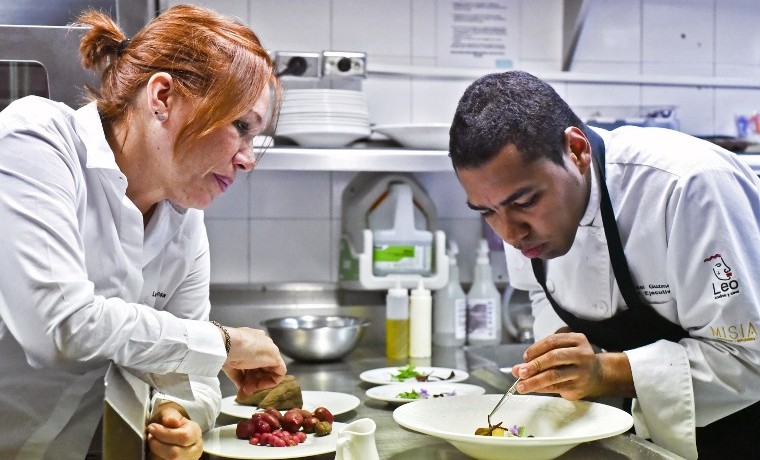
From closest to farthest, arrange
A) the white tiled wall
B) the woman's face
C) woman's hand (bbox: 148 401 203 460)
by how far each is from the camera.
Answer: woman's hand (bbox: 148 401 203 460) < the woman's face < the white tiled wall

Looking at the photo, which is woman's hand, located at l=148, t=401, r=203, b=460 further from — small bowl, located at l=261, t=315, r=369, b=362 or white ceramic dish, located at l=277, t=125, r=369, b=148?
white ceramic dish, located at l=277, t=125, r=369, b=148

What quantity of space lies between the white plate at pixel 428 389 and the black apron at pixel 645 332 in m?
0.43

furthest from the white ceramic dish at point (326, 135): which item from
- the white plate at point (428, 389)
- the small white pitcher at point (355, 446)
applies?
the small white pitcher at point (355, 446)

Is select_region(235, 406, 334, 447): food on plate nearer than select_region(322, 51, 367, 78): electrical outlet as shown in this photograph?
Yes

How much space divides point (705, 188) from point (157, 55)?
105cm

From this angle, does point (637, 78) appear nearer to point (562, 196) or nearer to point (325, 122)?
point (325, 122)

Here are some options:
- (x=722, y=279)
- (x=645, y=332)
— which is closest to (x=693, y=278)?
(x=722, y=279)

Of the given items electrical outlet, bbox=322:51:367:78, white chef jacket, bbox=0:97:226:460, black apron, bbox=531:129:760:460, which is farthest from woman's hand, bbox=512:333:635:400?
electrical outlet, bbox=322:51:367:78

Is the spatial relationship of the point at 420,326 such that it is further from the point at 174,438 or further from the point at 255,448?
the point at 174,438

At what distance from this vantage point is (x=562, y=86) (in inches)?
128

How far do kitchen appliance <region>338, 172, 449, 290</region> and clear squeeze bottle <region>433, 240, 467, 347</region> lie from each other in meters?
0.04

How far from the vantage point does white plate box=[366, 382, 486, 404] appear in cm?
210

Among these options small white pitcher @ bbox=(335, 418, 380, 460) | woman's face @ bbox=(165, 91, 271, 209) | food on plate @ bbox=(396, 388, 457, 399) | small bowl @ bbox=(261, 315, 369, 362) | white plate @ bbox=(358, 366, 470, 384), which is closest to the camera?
small white pitcher @ bbox=(335, 418, 380, 460)

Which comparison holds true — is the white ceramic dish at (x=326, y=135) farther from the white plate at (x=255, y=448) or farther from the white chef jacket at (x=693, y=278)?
the white plate at (x=255, y=448)
